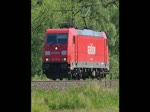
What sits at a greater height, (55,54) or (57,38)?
(57,38)

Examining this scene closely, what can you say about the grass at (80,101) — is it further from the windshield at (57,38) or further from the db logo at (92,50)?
the db logo at (92,50)

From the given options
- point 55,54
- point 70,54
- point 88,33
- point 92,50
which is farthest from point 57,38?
point 92,50

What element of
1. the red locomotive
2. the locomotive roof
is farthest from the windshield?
the locomotive roof

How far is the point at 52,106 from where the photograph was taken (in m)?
11.3

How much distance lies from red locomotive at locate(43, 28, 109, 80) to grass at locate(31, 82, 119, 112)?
8296 millimetres

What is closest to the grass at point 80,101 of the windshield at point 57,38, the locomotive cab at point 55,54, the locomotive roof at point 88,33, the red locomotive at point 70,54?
the locomotive cab at point 55,54

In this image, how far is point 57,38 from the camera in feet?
76.4

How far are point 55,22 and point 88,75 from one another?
576 centimetres

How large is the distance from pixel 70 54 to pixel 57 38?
1.18 meters

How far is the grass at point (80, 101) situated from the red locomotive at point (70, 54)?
27.2ft

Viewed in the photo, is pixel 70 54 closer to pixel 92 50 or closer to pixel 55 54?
pixel 55 54

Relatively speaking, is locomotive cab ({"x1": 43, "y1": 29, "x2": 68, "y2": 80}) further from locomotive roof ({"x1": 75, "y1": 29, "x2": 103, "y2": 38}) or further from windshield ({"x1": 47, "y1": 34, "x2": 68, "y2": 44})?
locomotive roof ({"x1": 75, "y1": 29, "x2": 103, "y2": 38})
